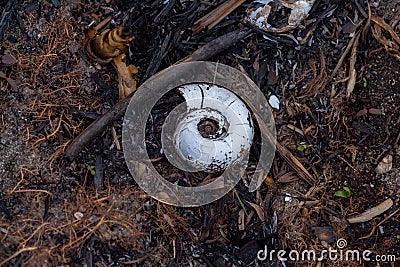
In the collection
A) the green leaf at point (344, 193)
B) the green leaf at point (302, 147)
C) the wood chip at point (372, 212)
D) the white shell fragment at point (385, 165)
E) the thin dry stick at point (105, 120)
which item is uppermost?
the thin dry stick at point (105, 120)

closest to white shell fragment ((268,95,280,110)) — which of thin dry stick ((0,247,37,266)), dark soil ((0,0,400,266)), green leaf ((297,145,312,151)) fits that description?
dark soil ((0,0,400,266))

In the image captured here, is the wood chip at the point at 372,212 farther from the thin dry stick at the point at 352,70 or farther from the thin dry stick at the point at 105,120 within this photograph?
the thin dry stick at the point at 105,120

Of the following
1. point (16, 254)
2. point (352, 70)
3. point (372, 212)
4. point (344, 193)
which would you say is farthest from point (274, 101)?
point (16, 254)

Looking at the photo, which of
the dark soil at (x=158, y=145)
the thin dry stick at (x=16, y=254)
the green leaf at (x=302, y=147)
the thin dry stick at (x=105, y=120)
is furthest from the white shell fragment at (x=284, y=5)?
the thin dry stick at (x=16, y=254)

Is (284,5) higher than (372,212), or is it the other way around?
(284,5)

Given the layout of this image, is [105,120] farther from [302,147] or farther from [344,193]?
[344,193]

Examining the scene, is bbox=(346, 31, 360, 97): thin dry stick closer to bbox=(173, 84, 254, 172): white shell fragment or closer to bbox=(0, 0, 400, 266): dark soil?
bbox=(0, 0, 400, 266): dark soil
